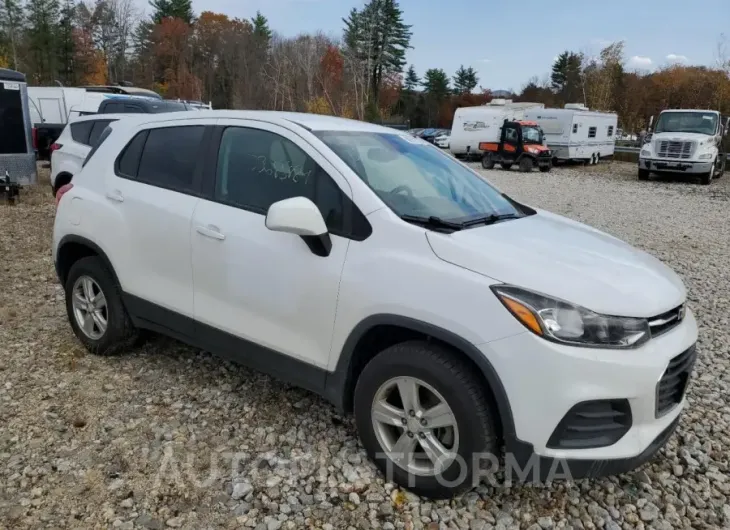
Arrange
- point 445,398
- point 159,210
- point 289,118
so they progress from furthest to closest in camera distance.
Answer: point 159,210 < point 289,118 < point 445,398

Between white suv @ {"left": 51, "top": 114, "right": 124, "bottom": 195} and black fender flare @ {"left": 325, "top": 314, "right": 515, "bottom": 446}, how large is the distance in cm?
737

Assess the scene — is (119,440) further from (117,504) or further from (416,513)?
(416,513)

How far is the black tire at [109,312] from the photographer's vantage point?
390 centimetres

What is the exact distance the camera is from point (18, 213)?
985cm

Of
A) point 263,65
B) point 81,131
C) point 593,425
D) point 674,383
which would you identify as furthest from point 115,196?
point 263,65

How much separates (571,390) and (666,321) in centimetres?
67

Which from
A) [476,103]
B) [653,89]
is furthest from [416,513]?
[476,103]

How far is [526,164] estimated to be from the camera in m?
24.1

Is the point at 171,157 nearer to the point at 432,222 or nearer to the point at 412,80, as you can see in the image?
the point at 432,222

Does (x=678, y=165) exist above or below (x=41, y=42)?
below

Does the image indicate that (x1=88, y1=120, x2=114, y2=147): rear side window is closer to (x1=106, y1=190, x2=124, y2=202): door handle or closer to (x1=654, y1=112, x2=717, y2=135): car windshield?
(x1=106, y1=190, x2=124, y2=202): door handle

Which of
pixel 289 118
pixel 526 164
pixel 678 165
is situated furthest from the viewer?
pixel 526 164

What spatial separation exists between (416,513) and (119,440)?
1.71 m

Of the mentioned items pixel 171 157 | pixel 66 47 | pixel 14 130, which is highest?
pixel 66 47
